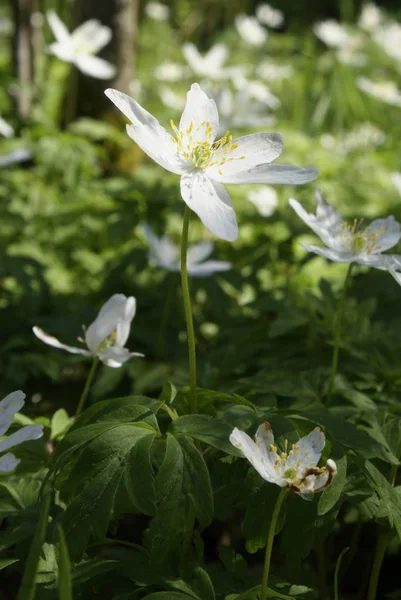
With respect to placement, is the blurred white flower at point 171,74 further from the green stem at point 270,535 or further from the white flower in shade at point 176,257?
the green stem at point 270,535

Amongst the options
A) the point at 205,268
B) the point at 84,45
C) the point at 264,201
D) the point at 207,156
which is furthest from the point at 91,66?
the point at 207,156

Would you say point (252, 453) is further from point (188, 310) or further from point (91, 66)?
point (91, 66)

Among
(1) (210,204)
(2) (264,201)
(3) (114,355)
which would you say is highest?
(1) (210,204)

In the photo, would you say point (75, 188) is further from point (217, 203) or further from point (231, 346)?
point (217, 203)

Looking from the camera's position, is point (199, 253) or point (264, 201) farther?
point (264, 201)

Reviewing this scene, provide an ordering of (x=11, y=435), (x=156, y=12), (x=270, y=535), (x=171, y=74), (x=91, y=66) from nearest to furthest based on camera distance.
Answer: (x=270, y=535) < (x=11, y=435) < (x=91, y=66) < (x=171, y=74) < (x=156, y=12)

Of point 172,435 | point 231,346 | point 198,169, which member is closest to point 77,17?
point 231,346

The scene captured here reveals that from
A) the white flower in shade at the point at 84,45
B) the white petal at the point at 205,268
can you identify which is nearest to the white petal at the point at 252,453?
the white petal at the point at 205,268

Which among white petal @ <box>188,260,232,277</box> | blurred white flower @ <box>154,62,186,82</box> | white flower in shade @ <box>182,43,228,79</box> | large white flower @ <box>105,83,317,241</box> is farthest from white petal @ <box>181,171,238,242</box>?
blurred white flower @ <box>154,62,186,82</box>
